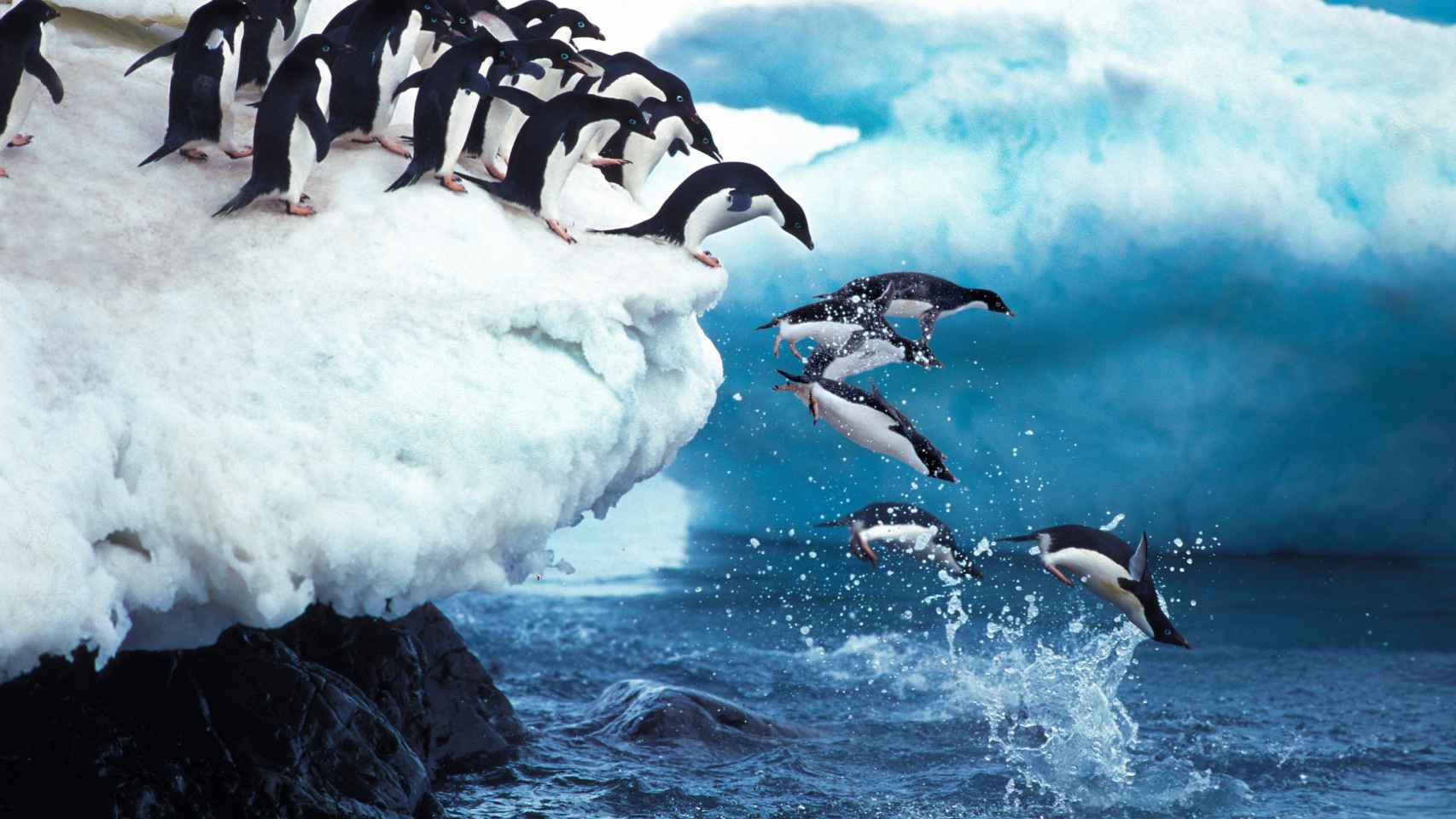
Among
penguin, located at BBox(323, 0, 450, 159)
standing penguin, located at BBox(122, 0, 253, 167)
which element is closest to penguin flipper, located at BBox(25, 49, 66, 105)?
standing penguin, located at BBox(122, 0, 253, 167)

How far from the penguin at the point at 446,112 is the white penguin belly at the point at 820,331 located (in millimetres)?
1517

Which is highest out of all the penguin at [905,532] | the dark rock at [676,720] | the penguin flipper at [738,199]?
the penguin flipper at [738,199]

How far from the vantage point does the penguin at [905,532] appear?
6.41 m

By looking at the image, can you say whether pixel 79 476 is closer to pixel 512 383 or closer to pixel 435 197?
pixel 512 383

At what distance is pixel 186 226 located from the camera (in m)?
4.71

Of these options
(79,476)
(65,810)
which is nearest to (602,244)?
(79,476)

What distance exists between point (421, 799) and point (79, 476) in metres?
2.15

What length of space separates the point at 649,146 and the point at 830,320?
5.48ft

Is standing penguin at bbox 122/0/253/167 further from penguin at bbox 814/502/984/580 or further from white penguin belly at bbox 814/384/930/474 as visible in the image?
penguin at bbox 814/502/984/580

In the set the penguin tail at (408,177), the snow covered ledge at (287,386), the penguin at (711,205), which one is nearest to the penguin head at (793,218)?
the penguin at (711,205)

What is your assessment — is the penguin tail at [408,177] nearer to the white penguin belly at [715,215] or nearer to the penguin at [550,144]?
the penguin at [550,144]

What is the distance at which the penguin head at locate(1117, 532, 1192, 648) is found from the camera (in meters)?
5.52

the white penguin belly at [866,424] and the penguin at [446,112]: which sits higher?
the penguin at [446,112]

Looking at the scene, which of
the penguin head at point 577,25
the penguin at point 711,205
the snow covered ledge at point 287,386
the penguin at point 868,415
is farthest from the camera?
the penguin head at point 577,25
